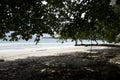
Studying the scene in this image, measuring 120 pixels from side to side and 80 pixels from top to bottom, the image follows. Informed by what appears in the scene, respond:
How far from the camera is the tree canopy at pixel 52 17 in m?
12.1

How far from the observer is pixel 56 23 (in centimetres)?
1471

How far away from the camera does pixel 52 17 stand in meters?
14.2

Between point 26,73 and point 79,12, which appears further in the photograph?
point 79,12

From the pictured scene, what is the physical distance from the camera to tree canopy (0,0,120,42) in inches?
475

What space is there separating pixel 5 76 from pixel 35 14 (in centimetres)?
354

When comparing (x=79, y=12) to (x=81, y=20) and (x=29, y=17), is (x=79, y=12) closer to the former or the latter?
(x=81, y=20)

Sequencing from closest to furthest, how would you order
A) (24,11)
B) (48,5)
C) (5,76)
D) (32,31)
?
1. (5,76)
2. (24,11)
3. (32,31)
4. (48,5)

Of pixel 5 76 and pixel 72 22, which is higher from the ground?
pixel 72 22

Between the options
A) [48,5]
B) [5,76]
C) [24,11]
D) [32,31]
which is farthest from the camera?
[48,5]

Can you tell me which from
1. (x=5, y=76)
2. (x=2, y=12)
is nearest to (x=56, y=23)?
(x=2, y=12)

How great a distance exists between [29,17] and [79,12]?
3.15 metres

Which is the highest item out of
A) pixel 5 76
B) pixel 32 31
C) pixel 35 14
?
pixel 35 14

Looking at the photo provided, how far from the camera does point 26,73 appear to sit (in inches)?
479

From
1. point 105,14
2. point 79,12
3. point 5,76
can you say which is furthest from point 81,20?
point 5,76
